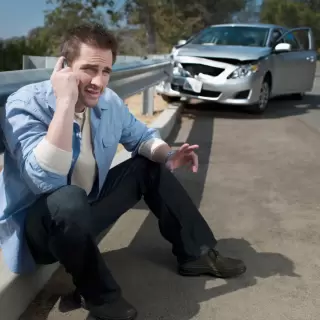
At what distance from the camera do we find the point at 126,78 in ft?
19.7

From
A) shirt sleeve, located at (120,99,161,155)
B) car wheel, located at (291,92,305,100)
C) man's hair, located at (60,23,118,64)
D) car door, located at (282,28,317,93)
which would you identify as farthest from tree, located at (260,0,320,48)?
man's hair, located at (60,23,118,64)

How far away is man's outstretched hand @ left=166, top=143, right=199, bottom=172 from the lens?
10.5 feet

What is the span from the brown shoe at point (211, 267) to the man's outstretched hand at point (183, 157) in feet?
1.65

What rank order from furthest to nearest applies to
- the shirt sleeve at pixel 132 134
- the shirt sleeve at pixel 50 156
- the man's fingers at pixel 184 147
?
the shirt sleeve at pixel 132 134 → the man's fingers at pixel 184 147 → the shirt sleeve at pixel 50 156

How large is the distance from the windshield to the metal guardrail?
178 cm

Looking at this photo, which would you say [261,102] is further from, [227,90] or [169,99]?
[169,99]

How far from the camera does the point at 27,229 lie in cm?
265

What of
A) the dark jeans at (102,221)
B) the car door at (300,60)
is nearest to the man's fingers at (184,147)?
the dark jeans at (102,221)

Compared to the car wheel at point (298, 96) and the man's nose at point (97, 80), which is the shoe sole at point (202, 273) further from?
the car wheel at point (298, 96)

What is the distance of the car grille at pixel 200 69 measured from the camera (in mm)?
10086

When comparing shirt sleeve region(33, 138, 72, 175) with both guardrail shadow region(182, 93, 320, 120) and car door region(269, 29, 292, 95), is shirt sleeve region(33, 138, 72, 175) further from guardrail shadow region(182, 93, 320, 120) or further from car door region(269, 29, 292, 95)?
car door region(269, 29, 292, 95)

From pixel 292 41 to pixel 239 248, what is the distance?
31.4 ft

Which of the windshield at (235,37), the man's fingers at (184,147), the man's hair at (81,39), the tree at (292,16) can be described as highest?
the man's hair at (81,39)

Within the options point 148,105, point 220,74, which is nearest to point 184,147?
point 148,105
